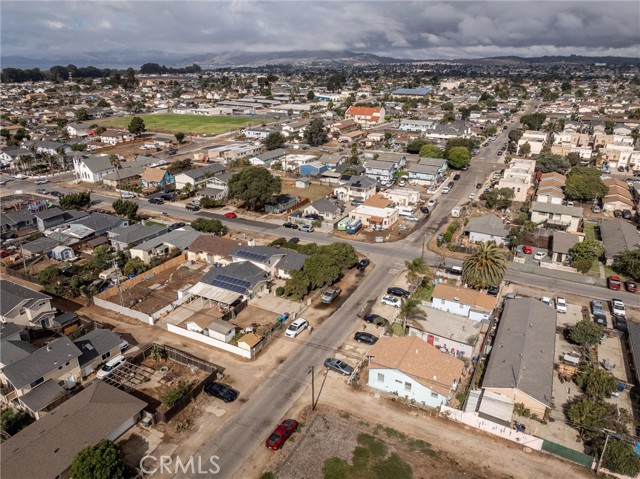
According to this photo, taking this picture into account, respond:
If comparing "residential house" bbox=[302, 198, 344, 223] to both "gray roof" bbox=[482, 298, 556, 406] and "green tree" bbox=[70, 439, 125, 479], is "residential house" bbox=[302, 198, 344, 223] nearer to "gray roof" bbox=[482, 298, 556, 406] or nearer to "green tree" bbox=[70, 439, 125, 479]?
"gray roof" bbox=[482, 298, 556, 406]

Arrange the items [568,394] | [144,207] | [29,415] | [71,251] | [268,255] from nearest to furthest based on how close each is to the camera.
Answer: [29,415] < [568,394] < [268,255] < [71,251] < [144,207]

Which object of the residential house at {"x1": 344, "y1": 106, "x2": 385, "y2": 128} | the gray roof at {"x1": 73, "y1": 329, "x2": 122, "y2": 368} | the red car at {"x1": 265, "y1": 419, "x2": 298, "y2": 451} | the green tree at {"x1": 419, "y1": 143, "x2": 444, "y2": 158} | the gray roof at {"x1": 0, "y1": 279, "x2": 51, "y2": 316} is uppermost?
the residential house at {"x1": 344, "y1": 106, "x2": 385, "y2": 128}

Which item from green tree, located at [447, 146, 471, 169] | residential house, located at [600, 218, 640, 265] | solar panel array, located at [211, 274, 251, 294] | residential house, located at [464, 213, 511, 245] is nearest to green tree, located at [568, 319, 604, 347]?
residential house, located at [600, 218, 640, 265]

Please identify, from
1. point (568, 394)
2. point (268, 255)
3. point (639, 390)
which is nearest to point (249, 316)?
point (268, 255)

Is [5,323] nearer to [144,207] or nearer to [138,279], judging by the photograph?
[138,279]

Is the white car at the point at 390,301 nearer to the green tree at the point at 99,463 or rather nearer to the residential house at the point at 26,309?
the green tree at the point at 99,463
